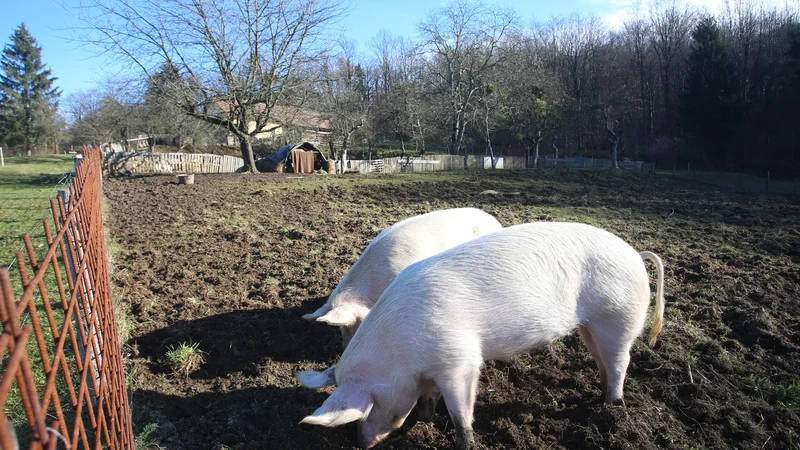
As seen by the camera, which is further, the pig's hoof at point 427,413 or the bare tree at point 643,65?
the bare tree at point 643,65

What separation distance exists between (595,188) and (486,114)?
18908 millimetres

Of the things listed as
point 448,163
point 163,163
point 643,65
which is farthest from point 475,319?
point 643,65

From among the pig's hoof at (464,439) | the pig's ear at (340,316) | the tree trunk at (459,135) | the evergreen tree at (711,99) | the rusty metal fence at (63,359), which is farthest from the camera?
the tree trunk at (459,135)

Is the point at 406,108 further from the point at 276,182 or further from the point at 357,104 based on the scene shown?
the point at 276,182

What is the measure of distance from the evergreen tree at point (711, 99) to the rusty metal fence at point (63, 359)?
4051cm

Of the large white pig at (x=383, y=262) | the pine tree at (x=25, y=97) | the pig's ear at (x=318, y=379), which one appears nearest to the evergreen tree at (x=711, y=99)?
the large white pig at (x=383, y=262)

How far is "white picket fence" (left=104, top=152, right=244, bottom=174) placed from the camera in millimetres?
20547

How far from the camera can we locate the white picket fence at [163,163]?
20.5 m

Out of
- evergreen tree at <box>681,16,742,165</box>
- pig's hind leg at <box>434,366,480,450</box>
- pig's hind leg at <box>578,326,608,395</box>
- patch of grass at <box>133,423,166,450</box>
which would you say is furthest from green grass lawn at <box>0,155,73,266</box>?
evergreen tree at <box>681,16,742,165</box>

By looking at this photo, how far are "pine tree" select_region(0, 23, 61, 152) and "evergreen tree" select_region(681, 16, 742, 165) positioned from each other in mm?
58896

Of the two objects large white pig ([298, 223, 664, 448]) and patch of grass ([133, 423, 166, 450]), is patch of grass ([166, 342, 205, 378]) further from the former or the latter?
large white pig ([298, 223, 664, 448])

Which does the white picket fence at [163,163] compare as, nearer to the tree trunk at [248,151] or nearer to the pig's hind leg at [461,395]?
the tree trunk at [248,151]

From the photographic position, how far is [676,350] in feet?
12.9

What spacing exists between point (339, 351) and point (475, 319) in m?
1.74
